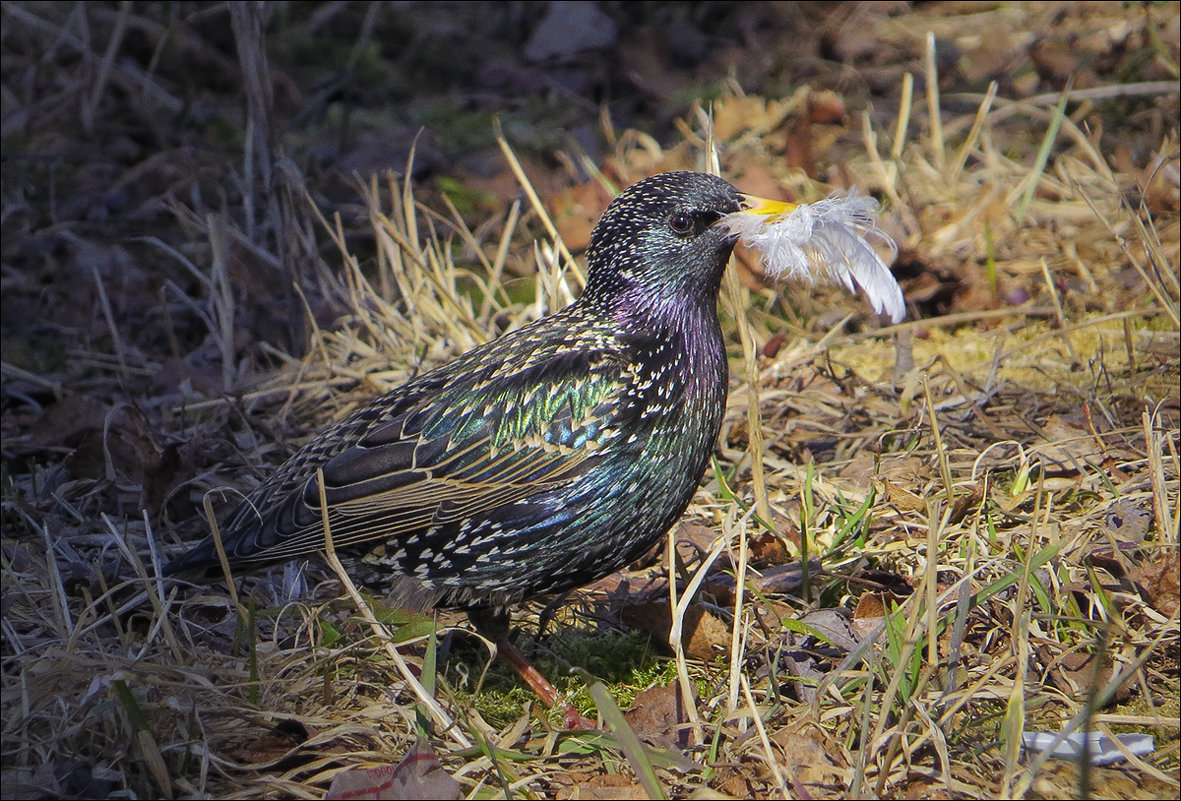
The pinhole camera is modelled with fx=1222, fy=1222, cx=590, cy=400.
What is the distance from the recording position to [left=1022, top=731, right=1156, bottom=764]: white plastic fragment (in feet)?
8.37

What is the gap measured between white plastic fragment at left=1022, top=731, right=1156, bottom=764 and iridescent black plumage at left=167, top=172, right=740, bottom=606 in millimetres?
1023

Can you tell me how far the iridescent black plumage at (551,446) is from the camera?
123 inches

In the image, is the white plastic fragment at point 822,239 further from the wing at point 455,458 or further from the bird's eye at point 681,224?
the wing at point 455,458

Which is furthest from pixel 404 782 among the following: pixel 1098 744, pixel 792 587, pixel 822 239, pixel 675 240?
pixel 822 239

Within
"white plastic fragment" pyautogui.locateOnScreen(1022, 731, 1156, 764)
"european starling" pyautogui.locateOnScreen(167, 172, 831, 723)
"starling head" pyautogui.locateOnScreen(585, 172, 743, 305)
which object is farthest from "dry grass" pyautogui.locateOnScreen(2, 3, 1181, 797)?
"starling head" pyautogui.locateOnScreen(585, 172, 743, 305)

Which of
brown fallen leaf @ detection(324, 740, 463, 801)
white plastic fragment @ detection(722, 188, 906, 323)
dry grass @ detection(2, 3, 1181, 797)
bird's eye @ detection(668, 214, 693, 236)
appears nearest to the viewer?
brown fallen leaf @ detection(324, 740, 463, 801)

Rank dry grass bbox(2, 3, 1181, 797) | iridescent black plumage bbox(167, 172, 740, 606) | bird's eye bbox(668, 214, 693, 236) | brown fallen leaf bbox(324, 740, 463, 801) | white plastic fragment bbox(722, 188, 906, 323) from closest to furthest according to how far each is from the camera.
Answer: brown fallen leaf bbox(324, 740, 463, 801)
dry grass bbox(2, 3, 1181, 797)
iridescent black plumage bbox(167, 172, 740, 606)
white plastic fragment bbox(722, 188, 906, 323)
bird's eye bbox(668, 214, 693, 236)

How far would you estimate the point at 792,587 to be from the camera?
3328 millimetres

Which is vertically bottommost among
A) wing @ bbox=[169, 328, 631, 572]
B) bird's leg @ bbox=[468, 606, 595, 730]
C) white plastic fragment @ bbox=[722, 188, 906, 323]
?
bird's leg @ bbox=[468, 606, 595, 730]

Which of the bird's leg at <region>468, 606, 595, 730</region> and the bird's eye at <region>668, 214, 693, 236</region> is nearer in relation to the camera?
the bird's leg at <region>468, 606, 595, 730</region>

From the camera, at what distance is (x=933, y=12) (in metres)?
7.76

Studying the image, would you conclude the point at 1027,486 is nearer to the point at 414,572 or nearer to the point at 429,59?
the point at 414,572

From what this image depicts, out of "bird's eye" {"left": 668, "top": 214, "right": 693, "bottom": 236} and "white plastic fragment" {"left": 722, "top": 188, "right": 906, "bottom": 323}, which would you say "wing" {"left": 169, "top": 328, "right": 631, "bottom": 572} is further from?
"white plastic fragment" {"left": 722, "top": 188, "right": 906, "bottom": 323}

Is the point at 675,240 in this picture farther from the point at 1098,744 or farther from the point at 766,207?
the point at 1098,744
